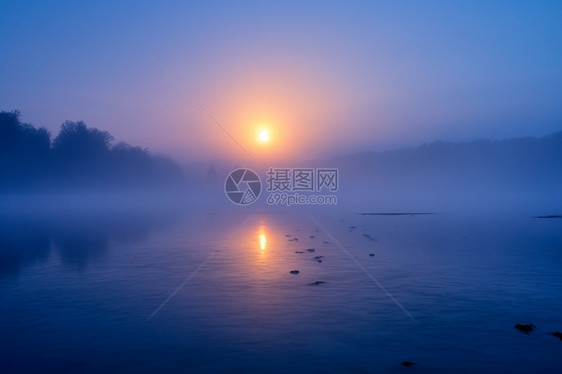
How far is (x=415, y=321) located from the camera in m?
18.8

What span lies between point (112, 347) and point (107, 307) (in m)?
5.56

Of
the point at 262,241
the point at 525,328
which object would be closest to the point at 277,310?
the point at 525,328

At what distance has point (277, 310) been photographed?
20547 millimetres

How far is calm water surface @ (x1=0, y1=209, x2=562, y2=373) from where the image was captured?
14820mm

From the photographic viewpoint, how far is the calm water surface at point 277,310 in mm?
14820

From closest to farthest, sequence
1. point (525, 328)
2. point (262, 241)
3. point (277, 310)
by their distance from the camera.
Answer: point (525, 328) < point (277, 310) < point (262, 241)

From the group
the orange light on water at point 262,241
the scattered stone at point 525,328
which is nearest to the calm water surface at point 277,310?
the scattered stone at point 525,328

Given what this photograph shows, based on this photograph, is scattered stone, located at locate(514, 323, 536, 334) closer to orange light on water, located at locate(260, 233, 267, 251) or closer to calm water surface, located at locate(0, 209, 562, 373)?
calm water surface, located at locate(0, 209, 562, 373)

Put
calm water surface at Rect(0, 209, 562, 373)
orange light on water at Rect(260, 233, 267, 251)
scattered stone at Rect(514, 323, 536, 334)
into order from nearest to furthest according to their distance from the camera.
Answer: calm water surface at Rect(0, 209, 562, 373)
scattered stone at Rect(514, 323, 536, 334)
orange light on water at Rect(260, 233, 267, 251)

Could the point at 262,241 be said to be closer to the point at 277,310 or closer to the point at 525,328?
the point at 277,310

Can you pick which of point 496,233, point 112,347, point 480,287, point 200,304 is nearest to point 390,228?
point 496,233

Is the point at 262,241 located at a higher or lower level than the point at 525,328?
higher

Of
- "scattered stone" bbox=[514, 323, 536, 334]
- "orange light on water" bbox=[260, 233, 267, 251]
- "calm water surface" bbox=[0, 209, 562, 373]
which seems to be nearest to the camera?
"calm water surface" bbox=[0, 209, 562, 373]

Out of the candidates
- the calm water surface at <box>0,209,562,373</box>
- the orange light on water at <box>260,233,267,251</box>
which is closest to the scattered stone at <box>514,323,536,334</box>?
the calm water surface at <box>0,209,562,373</box>
